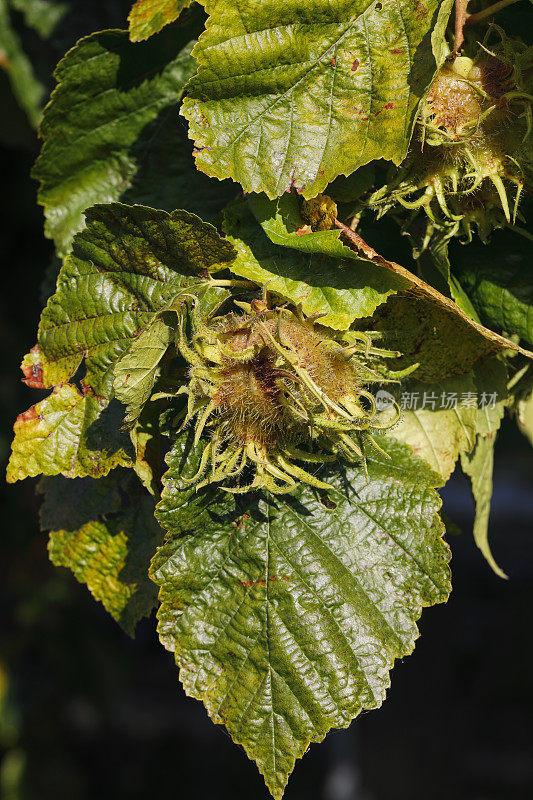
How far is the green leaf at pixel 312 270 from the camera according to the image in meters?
1.00

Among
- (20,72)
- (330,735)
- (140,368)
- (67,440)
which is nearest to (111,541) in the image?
(67,440)

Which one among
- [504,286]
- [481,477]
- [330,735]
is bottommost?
[330,735]

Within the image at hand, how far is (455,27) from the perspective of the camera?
3.30ft

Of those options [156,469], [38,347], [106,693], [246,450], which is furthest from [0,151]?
[106,693]

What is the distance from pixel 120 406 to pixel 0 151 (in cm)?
155

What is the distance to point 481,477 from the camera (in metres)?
1.39

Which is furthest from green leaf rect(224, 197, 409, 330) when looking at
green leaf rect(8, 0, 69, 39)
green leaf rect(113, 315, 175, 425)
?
green leaf rect(8, 0, 69, 39)

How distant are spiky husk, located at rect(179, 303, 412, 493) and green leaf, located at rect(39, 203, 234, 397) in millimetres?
93

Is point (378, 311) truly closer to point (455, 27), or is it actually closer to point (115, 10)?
point (455, 27)

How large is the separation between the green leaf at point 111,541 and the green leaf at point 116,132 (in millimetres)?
473

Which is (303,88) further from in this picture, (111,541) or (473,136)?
(111,541)

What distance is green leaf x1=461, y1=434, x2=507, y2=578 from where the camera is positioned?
1.35 metres

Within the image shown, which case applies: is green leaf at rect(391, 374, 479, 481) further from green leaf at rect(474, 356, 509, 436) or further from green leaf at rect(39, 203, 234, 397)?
green leaf at rect(39, 203, 234, 397)

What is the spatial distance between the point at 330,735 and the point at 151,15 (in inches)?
189
